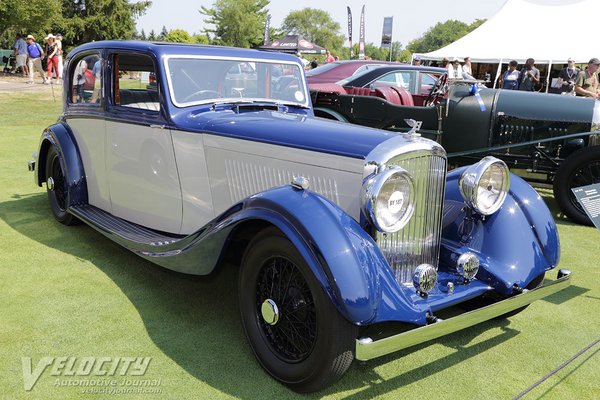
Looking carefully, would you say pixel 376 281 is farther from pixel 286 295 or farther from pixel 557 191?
pixel 557 191

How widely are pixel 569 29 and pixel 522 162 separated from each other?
13064mm

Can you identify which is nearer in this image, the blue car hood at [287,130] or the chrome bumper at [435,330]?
the chrome bumper at [435,330]

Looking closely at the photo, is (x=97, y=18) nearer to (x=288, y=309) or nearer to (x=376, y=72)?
(x=376, y=72)

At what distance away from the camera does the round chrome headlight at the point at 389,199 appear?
8.17 ft

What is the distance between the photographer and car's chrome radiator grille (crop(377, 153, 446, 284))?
280 centimetres

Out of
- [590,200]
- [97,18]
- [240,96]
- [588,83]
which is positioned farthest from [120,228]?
[97,18]

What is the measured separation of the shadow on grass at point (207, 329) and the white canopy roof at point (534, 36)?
1540 cm

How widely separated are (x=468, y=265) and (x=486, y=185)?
592 millimetres

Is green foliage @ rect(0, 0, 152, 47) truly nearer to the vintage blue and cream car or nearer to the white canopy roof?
the white canopy roof

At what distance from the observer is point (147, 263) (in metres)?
4.22

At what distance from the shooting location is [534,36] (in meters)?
17.5

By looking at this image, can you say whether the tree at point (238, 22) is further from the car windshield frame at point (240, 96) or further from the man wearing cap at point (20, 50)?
the car windshield frame at point (240, 96)

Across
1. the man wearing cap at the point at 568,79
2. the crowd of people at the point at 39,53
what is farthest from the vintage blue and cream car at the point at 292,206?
the crowd of people at the point at 39,53

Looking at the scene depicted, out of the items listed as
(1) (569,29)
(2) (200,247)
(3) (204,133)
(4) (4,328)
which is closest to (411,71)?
(3) (204,133)
